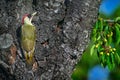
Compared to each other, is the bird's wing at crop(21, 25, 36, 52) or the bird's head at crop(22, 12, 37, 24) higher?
the bird's head at crop(22, 12, 37, 24)

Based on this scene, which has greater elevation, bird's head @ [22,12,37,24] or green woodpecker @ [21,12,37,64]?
bird's head @ [22,12,37,24]

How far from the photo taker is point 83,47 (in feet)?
16.5

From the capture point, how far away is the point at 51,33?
4965 mm

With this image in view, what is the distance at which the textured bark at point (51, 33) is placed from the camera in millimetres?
4895

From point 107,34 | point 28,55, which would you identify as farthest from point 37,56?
point 107,34

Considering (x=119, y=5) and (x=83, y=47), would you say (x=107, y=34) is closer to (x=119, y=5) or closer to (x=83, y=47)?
(x=83, y=47)

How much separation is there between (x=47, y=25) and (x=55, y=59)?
1.01ft

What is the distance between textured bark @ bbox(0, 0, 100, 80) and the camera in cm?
489

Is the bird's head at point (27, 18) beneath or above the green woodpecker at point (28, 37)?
above

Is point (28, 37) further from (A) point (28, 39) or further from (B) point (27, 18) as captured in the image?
(B) point (27, 18)

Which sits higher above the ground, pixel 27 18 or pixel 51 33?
pixel 27 18

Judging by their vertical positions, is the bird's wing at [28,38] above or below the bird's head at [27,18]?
below

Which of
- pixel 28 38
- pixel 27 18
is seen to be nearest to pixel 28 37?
pixel 28 38

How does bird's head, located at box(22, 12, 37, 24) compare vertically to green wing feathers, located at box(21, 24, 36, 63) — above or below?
above
